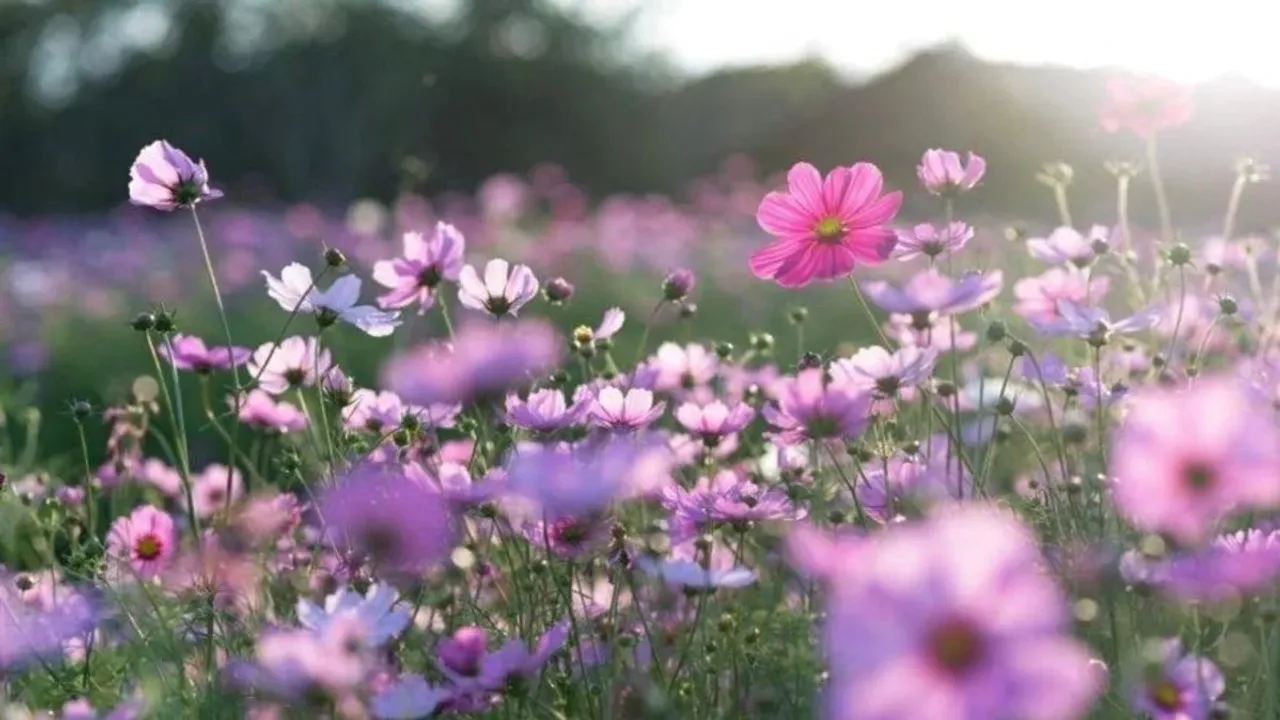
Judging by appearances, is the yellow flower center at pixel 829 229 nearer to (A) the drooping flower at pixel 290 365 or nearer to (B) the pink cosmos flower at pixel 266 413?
(A) the drooping flower at pixel 290 365

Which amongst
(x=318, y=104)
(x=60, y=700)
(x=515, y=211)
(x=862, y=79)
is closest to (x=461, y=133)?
(x=318, y=104)

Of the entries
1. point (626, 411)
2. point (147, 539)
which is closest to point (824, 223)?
point (626, 411)

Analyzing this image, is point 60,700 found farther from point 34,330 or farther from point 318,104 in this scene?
point 318,104

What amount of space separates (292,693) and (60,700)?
679 mm

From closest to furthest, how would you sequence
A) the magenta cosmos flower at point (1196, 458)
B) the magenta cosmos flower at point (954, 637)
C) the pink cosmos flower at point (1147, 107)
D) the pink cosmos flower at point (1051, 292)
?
1. the magenta cosmos flower at point (954, 637)
2. the magenta cosmos flower at point (1196, 458)
3. the pink cosmos flower at point (1051, 292)
4. the pink cosmos flower at point (1147, 107)

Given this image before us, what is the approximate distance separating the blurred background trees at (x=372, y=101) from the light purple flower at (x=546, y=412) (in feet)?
36.5

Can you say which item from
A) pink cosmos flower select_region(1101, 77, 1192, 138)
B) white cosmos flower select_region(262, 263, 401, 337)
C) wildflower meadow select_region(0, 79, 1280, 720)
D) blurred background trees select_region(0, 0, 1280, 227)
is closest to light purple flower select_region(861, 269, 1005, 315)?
wildflower meadow select_region(0, 79, 1280, 720)

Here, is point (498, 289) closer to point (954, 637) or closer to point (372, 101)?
point (954, 637)

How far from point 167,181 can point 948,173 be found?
0.78 metres

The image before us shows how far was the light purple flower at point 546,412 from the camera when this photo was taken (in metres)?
1.30

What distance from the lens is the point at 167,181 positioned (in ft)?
4.91

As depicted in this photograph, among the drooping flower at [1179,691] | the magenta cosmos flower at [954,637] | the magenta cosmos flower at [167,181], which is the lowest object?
the drooping flower at [1179,691]

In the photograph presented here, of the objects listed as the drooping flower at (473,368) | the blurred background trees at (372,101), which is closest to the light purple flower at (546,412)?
the drooping flower at (473,368)

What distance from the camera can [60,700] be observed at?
1.44 meters
